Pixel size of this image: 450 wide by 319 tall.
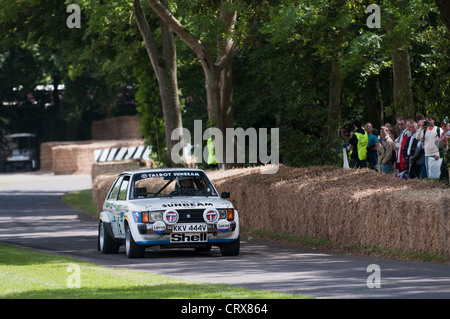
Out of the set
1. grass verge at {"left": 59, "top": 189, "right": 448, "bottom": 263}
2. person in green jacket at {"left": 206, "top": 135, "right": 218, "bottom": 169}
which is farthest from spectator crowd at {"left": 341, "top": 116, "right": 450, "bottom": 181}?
person in green jacket at {"left": 206, "top": 135, "right": 218, "bottom": 169}

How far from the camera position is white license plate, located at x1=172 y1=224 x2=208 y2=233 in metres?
16.2

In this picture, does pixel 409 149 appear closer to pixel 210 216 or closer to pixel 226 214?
pixel 226 214

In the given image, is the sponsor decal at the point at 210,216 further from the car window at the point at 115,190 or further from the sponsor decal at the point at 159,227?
the car window at the point at 115,190

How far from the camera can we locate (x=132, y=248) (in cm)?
1647

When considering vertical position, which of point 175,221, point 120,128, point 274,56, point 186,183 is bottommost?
point 175,221

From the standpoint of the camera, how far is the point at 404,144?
71.5ft

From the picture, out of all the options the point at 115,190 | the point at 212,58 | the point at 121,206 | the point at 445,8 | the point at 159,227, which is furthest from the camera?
the point at 212,58

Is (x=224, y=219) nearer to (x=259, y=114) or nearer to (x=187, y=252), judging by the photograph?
(x=187, y=252)

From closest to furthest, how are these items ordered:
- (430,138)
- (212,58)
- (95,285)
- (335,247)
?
(95,285) → (335,247) → (430,138) → (212,58)

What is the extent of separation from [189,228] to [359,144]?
8.99m

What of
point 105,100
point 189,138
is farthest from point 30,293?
point 105,100

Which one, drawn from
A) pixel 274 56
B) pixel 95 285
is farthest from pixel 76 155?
pixel 95 285

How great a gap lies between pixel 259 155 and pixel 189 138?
5.54 m

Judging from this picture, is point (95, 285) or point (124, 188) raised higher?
point (124, 188)
